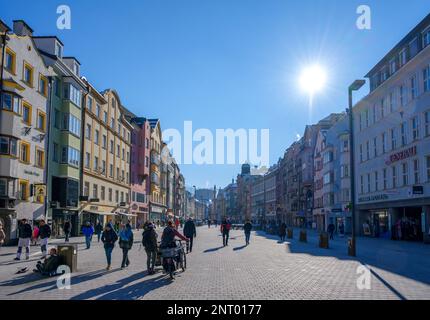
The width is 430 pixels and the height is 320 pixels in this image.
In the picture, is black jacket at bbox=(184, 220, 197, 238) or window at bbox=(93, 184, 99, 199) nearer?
black jacket at bbox=(184, 220, 197, 238)

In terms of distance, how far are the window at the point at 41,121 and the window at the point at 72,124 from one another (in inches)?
155

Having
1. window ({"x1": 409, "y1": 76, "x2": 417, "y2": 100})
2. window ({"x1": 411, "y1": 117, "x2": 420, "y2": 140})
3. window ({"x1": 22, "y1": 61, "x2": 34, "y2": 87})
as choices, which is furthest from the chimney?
window ({"x1": 411, "y1": 117, "x2": 420, "y2": 140})

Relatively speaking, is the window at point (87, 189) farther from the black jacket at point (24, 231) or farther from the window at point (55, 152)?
the black jacket at point (24, 231)

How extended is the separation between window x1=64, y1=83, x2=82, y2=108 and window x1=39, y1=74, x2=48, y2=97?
12.0ft

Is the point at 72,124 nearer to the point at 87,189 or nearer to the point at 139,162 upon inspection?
the point at 87,189

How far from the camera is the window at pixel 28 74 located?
112 ft

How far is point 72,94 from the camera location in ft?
139

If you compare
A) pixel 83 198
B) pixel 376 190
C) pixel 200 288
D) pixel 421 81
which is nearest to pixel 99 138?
pixel 83 198

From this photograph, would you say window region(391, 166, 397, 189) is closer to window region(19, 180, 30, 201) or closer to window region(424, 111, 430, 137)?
window region(424, 111, 430, 137)

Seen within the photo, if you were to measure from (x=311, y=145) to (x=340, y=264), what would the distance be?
229 feet

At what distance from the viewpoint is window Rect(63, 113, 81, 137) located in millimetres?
41469

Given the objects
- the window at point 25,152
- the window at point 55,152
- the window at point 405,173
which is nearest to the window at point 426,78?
the window at point 405,173

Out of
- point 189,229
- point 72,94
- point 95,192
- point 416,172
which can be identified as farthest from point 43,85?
point 416,172

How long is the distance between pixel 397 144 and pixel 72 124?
28160 millimetres
